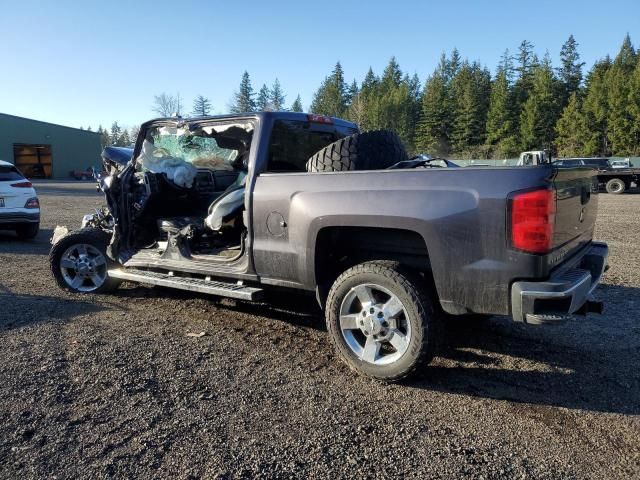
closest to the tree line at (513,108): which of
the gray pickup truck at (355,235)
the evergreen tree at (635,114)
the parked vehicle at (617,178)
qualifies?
the evergreen tree at (635,114)

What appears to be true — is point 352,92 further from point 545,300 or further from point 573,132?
point 545,300

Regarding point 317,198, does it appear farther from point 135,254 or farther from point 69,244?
point 69,244

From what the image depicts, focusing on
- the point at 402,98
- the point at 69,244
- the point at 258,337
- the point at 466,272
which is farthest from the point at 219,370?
the point at 402,98

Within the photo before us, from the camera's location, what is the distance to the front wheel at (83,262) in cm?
579

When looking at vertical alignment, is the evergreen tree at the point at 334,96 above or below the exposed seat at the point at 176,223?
above

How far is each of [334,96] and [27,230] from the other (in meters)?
88.6

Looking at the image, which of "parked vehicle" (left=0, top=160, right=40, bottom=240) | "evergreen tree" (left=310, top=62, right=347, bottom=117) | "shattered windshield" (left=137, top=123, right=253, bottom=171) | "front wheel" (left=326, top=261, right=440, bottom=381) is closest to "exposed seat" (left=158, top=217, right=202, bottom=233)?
"shattered windshield" (left=137, top=123, right=253, bottom=171)

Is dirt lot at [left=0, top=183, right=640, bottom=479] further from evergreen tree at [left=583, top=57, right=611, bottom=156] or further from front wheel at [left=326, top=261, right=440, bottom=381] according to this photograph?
evergreen tree at [left=583, top=57, right=611, bottom=156]

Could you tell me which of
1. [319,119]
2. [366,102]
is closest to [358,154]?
[319,119]

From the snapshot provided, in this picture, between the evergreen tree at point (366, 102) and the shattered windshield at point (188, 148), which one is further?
the evergreen tree at point (366, 102)

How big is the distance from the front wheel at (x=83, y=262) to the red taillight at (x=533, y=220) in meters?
4.52

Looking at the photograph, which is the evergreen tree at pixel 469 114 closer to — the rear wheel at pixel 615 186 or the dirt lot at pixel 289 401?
the rear wheel at pixel 615 186

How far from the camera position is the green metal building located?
51938 millimetres

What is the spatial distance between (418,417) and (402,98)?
85657 mm
